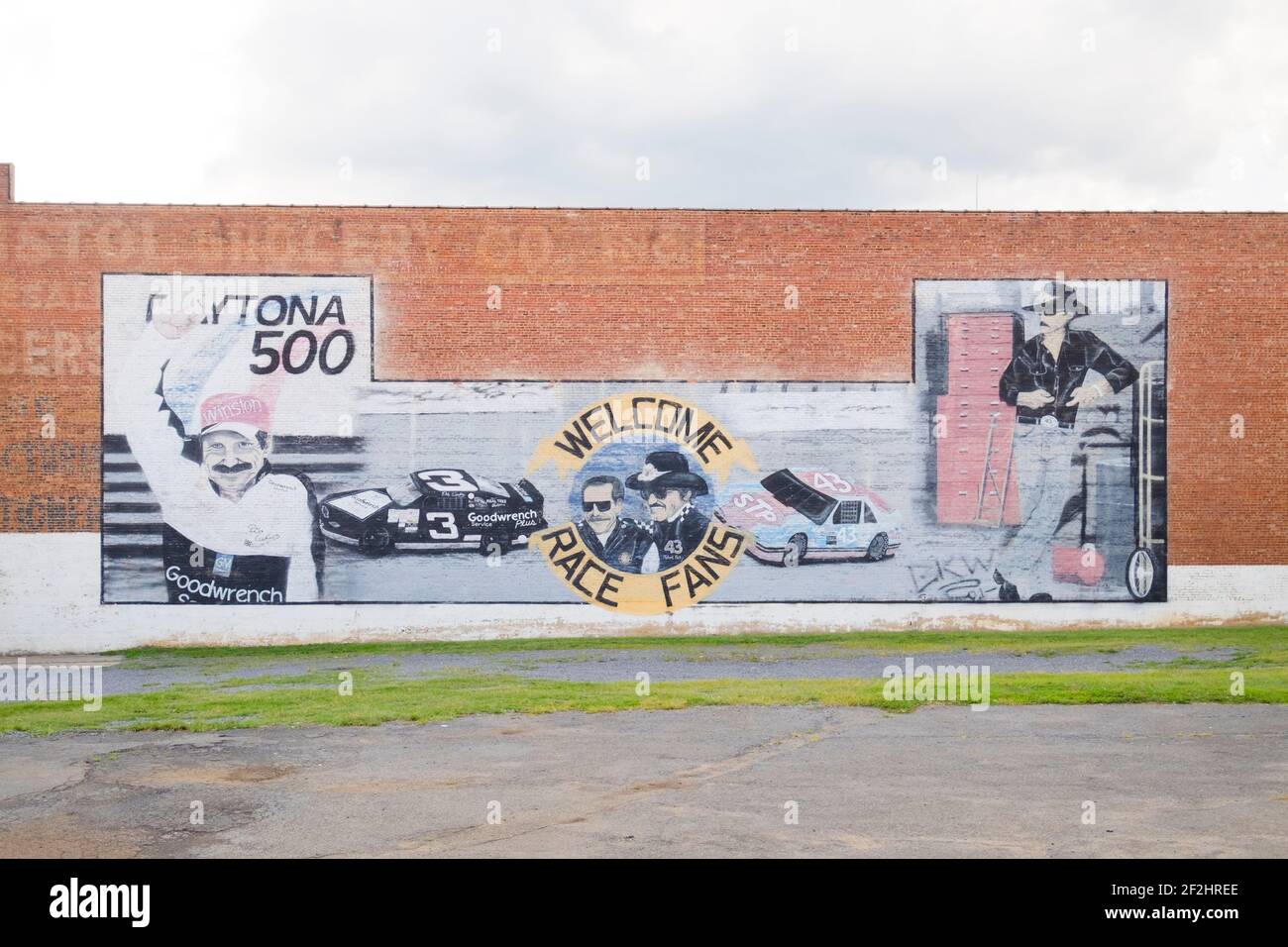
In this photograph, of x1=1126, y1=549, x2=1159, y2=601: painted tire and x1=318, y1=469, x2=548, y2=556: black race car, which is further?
x1=1126, y1=549, x2=1159, y2=601: painted tire

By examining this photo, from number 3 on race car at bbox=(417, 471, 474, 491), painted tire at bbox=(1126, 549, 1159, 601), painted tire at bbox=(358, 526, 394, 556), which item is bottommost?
painted tire at bbox=(1126, 549, 1159, 601)

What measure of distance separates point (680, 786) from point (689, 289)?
44.1 ft

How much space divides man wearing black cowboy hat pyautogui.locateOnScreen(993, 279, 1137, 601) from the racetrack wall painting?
38 millimetres

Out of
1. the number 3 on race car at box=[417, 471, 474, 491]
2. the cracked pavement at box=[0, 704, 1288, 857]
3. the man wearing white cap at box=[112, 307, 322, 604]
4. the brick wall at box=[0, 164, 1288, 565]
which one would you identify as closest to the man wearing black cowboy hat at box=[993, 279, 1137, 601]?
the brick wall at box=[0, 164, 1288, 565]

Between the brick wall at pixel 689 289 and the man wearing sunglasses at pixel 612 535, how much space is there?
2170mm

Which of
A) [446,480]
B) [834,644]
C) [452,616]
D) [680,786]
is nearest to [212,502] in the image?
[446,480]

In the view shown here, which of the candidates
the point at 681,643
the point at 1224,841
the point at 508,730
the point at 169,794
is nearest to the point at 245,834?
the point at 169,794

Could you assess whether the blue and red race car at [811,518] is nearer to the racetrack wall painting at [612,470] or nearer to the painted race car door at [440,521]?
the racetrack wall painting at [612,470]

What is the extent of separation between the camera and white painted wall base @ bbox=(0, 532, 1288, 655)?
2216cm

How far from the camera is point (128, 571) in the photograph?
2225cm

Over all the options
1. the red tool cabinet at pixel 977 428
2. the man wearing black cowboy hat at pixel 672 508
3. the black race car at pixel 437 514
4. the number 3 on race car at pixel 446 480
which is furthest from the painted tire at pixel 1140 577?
the number 3 on race car at pixel 446 480

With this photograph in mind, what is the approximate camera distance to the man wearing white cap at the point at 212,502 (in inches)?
880

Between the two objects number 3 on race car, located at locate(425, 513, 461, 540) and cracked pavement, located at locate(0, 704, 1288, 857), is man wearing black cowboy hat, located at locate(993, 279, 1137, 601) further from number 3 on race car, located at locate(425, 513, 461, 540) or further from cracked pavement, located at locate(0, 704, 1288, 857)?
number 3 on race car, located at locate(425, 513, 461, 540)

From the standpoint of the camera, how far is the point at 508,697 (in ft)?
52.0
